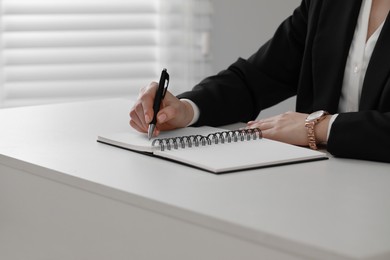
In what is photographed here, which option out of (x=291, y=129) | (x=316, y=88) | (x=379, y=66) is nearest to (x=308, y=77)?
(x=316, y=88)

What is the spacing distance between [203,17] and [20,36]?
2.69 feet

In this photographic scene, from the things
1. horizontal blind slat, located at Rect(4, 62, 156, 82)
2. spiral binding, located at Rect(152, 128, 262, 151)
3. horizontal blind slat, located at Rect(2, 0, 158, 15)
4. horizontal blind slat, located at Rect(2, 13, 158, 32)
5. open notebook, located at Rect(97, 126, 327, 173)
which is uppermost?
horizontal blind slat, located at Rect(2, 0, 158, 15)

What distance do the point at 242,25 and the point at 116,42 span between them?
1.91ft

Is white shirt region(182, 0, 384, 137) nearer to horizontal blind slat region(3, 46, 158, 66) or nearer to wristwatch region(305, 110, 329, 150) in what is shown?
wristwatch region(305, 110, 329, 150)

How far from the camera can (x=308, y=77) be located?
211 cm

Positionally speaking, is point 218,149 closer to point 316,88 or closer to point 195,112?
point 195,112

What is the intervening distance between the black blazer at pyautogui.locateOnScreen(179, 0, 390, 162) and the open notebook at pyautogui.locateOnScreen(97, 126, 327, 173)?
140mm

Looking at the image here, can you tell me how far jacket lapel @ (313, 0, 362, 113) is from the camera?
1968mm

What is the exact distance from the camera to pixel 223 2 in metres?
3.64

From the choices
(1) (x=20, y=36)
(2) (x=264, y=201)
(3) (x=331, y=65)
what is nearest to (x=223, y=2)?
(1) (x=20, y=36)

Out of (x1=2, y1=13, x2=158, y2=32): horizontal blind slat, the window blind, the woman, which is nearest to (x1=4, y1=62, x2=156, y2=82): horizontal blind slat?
the window blind

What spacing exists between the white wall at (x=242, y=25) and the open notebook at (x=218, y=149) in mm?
2025

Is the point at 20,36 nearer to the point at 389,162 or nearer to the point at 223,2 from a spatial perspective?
the point at 223,2

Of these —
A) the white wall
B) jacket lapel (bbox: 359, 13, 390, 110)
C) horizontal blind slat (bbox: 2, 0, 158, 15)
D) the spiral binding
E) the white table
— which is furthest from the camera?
the white wall
